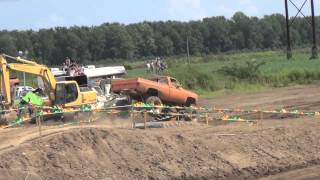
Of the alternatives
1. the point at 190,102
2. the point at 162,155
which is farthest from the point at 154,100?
the point at 162,155

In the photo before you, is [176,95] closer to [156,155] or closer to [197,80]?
[156,155]

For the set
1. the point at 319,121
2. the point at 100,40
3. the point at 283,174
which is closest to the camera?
the point at 283,174

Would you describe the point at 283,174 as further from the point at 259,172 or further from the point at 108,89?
the point at 108,89

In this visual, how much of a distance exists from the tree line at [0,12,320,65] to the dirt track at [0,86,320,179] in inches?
3903

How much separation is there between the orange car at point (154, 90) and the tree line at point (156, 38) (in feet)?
282

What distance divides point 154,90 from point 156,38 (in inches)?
5336

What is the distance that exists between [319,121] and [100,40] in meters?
123

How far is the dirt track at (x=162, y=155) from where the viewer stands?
45.5ft

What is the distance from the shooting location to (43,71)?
2812cm

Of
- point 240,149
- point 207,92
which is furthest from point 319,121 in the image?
point 207,92

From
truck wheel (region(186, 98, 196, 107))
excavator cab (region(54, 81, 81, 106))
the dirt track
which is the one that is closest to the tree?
truck wheel (region(186, 98, 196, 107))

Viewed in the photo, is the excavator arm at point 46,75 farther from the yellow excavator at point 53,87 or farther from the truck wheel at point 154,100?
the truck wheel at point 154,100

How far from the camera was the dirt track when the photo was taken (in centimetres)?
1387

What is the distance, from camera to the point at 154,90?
2978 cm
